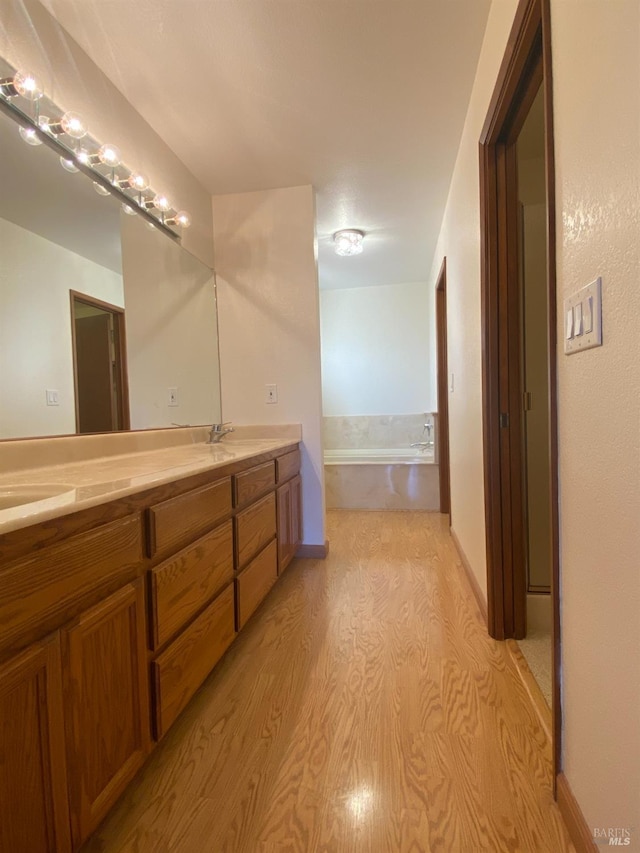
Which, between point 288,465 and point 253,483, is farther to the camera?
point 288,465

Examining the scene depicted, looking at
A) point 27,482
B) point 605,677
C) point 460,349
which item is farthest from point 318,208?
point 605,677

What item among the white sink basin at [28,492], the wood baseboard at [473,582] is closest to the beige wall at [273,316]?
the wood baseboard at [473,582]

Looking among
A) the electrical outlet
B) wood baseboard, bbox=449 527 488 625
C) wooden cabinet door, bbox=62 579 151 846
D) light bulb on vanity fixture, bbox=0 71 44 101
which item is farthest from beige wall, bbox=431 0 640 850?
the electrical outlet

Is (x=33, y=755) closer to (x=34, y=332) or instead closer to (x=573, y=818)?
(x=573, y=818)

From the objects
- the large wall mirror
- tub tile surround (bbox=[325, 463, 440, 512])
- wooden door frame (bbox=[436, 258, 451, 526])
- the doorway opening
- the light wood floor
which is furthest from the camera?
tub tile surround (bbox=[325, 463, 440, 512])

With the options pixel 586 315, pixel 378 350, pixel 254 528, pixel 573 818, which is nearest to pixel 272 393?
pixel 254 528

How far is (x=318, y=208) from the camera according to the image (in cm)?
277

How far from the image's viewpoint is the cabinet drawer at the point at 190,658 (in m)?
1.03

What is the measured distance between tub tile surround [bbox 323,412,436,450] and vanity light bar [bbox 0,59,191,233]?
112 inches

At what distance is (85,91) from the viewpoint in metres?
1.55

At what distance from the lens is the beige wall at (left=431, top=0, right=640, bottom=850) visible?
63cm

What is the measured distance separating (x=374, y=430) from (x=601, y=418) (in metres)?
3.85

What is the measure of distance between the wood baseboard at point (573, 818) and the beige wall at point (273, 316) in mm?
1774

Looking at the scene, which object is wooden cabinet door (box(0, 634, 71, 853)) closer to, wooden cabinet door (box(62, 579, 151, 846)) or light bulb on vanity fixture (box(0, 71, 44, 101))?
wooden cabinet door (box(62, 579, 151, 846))
